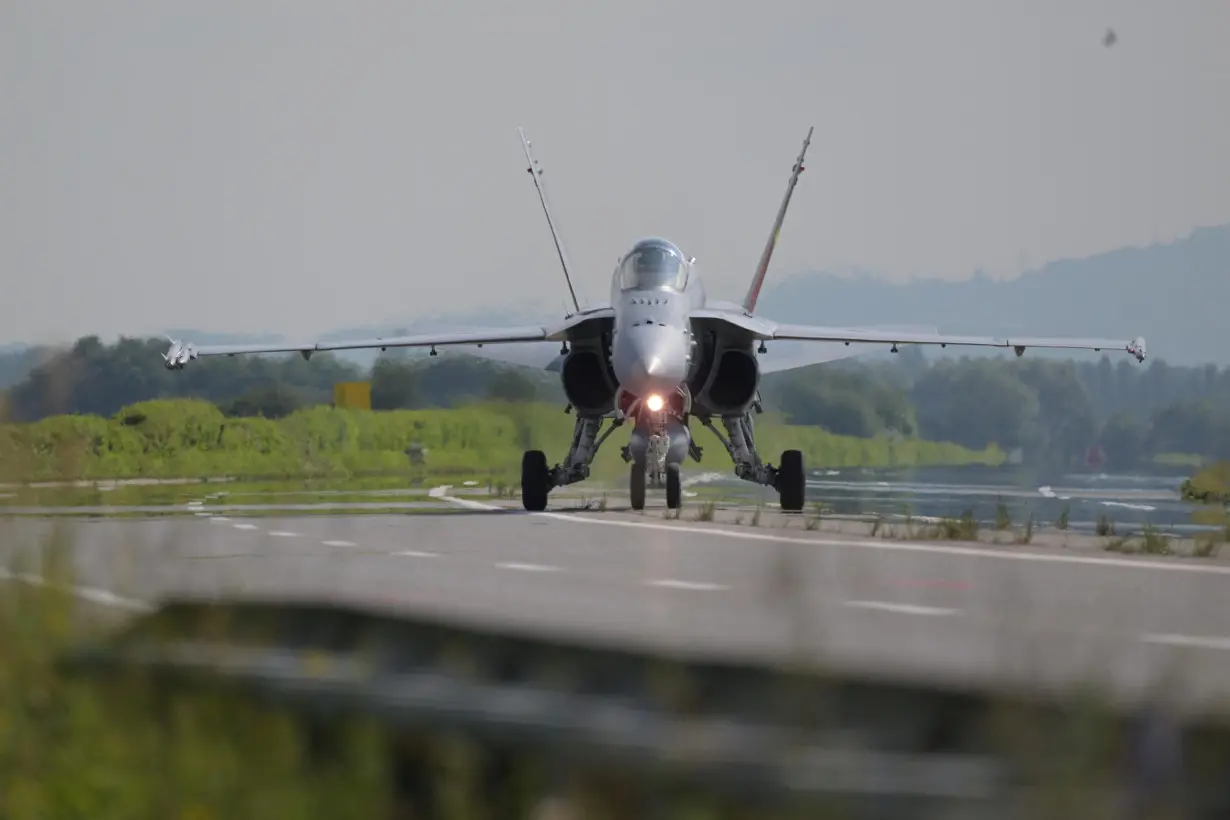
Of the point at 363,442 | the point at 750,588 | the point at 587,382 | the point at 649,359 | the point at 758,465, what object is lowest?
the point at 750,588

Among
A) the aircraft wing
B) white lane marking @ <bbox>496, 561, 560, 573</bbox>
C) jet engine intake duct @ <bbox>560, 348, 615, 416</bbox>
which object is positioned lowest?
white lane marking @ <bbox>496, 561, 560, 573</bbox>

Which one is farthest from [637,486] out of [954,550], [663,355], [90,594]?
[90,594]

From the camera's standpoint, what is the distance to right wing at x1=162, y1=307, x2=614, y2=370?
2248 centimetres

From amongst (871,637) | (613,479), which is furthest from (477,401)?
(871,637)

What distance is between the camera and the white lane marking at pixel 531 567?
40.5 ft

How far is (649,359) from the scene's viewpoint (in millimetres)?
20328

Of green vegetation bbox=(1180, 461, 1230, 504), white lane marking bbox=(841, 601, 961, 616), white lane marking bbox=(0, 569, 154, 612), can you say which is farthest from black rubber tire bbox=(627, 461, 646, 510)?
white lane marking bbox=(0, 569, 154, 612)

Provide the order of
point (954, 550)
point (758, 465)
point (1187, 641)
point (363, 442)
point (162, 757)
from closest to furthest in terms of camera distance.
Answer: point (162, 757) < point (1187, 641) < point (954, 550) < point (758, 465) < point (363, 442)

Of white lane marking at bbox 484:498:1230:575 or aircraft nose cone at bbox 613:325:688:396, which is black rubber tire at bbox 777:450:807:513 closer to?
aircraft nose cone at bbox 613:325:688:396

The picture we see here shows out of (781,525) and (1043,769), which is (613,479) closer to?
(781,525)

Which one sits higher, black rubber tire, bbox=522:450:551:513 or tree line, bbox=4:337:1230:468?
tree line, bbox=4:337:1230:468

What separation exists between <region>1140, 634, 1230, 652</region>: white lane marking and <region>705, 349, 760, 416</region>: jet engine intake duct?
601 inches

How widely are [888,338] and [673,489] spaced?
536cm

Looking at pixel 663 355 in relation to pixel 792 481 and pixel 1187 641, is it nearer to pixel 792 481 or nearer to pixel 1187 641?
pixel 792 481
